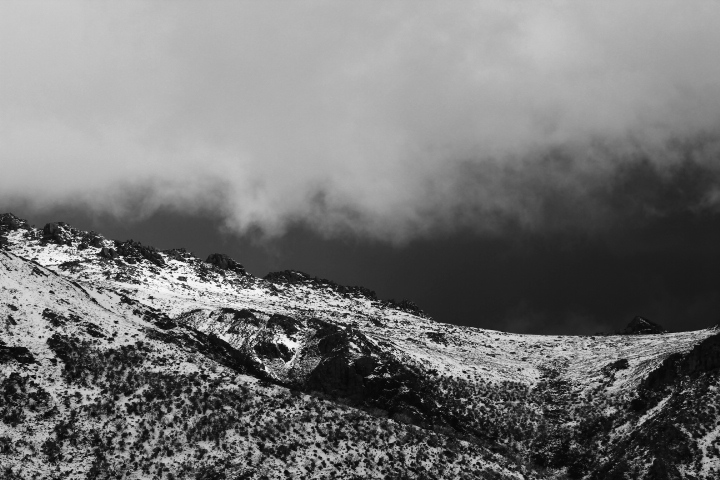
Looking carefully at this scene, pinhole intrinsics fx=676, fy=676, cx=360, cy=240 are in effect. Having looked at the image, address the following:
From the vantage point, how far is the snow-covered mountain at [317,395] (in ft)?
145

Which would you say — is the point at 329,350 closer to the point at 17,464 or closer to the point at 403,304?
the point at 17,464

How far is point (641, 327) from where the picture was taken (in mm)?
139000

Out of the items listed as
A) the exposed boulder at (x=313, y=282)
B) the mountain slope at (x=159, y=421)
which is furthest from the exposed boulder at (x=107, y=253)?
the mountain slope at (x=159, y=421)

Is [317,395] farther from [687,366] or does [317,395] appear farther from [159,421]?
[687,366]

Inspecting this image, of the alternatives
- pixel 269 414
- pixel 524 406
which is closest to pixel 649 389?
pixel 524 406

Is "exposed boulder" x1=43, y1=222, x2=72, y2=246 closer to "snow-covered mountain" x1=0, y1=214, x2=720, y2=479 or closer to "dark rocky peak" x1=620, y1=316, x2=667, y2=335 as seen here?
"snow-covered mountain" x1=0, y1=214, x2=720, y2=479

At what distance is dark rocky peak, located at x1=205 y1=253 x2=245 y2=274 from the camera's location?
187 m

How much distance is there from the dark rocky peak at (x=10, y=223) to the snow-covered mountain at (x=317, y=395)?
215 feet

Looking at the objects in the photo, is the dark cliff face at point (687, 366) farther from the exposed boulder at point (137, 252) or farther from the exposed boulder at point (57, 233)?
the exposed boulder at point (57, 233)

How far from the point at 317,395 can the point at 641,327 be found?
104 meters

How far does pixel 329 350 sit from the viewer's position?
94.3 meters

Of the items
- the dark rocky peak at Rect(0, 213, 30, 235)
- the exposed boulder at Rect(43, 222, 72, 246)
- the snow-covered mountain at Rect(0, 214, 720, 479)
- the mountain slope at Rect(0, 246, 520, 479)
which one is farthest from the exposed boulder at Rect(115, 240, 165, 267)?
the mountain slope at Rect(0, 246, 520, 479)

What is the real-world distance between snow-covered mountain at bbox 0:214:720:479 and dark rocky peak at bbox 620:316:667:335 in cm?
1854

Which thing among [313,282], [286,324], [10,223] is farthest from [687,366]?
[10,223]
